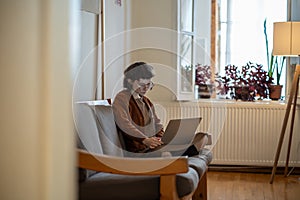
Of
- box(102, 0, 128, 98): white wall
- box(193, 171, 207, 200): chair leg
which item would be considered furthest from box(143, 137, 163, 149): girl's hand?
box(102, 0, 128, 98): white wall

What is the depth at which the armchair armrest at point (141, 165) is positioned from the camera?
8.02ft

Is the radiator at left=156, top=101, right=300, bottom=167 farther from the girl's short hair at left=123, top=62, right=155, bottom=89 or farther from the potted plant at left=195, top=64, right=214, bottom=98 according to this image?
the girl's short hair at left=123, top=62, right=155, bottom=89

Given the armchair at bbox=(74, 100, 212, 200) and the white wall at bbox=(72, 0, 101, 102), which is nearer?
the armchair at bbox=(74, 100, 212, 200)

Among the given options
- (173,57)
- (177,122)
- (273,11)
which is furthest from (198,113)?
(177,122)

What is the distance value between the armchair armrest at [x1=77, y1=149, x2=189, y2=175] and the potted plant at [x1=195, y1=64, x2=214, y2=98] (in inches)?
114

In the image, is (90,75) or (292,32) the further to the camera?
(292,32)

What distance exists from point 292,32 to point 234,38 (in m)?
1.09

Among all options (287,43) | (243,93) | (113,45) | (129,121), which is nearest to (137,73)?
(129,121)

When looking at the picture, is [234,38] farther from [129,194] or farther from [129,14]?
[129,194]

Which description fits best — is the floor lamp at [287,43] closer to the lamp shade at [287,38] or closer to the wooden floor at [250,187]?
the lamp shade at [287,38]

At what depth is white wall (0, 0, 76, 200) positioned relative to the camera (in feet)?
1.90

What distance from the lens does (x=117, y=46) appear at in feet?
14.8

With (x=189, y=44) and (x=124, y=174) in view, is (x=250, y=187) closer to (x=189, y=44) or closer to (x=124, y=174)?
(x=189, y=44)

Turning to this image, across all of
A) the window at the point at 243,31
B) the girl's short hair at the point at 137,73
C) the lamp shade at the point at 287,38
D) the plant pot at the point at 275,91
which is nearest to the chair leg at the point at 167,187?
the girl's short hair at the point at 137,73
